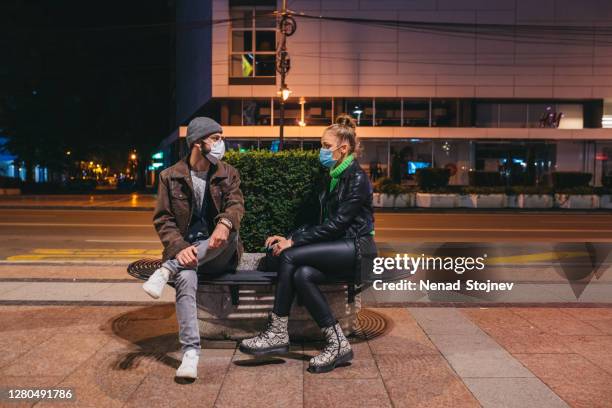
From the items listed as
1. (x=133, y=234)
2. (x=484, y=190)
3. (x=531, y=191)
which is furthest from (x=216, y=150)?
(x=531, y=191)

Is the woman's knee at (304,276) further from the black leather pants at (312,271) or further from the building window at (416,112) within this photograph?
the building window at (416,112)

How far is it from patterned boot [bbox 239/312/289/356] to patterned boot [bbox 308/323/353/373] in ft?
1.00

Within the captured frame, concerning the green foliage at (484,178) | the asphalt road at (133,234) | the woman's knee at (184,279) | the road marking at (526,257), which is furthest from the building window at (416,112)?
the woman's knee at (184,279)

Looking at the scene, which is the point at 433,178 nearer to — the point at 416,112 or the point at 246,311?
the point at 416,112

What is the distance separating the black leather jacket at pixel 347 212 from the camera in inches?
173

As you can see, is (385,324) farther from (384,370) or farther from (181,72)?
(181,72)

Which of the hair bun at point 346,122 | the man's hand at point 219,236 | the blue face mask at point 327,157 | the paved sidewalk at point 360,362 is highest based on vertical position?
the hair bun at point 346,122

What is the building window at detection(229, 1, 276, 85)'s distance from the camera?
106 ft

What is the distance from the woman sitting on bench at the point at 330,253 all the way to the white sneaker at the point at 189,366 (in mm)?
469

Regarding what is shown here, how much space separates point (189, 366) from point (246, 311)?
99 cm

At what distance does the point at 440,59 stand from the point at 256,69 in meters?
11.1

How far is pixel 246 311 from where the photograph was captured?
188 inches

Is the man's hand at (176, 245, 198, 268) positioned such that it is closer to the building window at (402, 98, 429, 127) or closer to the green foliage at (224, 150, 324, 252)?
the green foliage at (224, 150, 324, 252)

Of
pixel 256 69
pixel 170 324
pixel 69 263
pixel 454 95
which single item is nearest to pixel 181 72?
pixel 256 69
